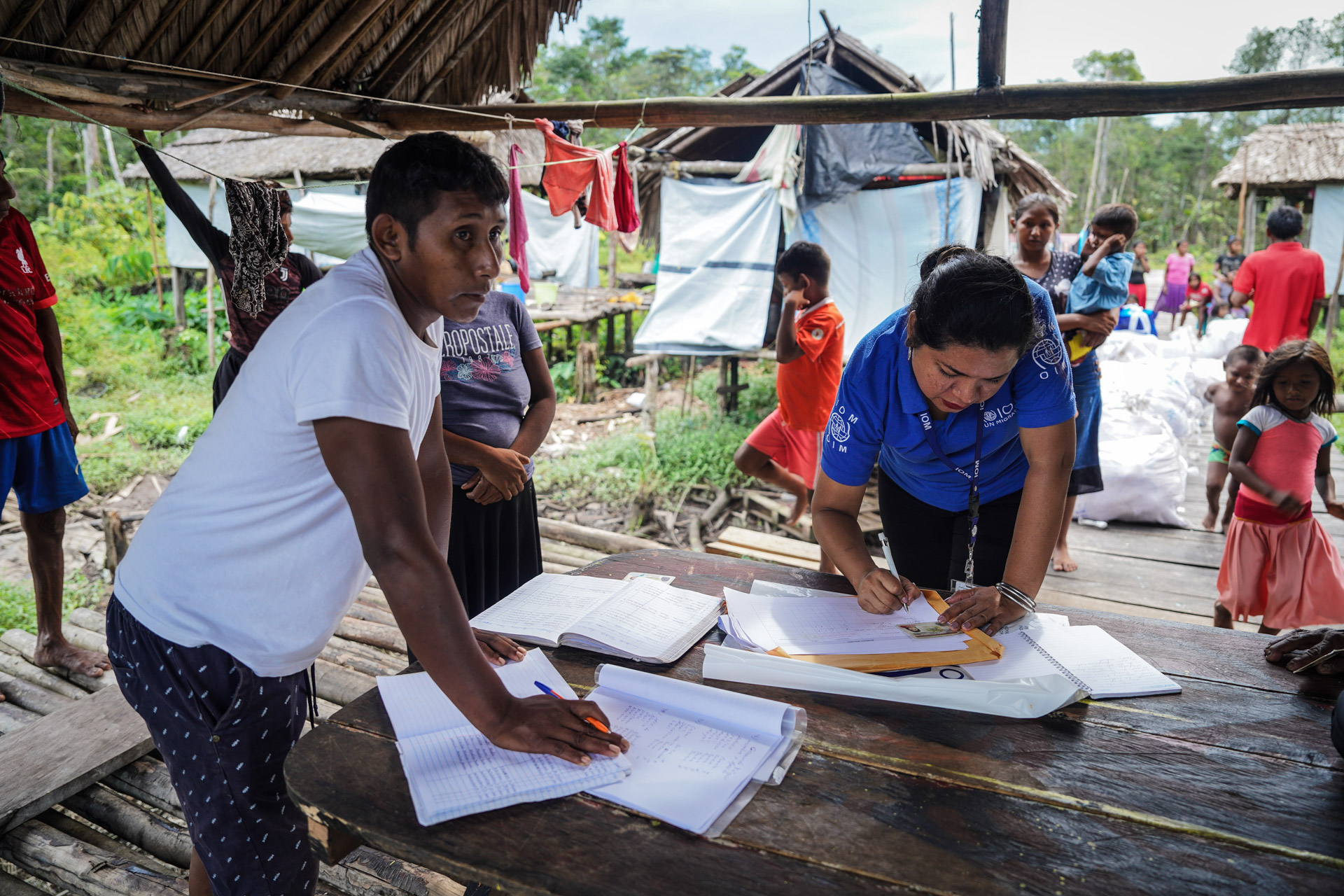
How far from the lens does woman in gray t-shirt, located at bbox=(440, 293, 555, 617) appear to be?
241cm

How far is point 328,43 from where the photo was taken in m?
2.85

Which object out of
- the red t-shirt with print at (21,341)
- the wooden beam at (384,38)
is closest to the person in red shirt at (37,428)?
the red t-shirt with print at (21,341)

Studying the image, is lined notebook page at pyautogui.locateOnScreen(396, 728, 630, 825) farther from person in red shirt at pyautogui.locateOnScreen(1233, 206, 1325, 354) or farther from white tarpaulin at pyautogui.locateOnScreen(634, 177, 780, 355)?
person in red shirt at pyautogui.locateOnScreen(1233, 206, 1325, 354)

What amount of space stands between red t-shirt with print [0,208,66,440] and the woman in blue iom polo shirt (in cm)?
291

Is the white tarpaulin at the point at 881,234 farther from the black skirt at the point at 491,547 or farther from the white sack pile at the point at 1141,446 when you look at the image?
the black skirt at the point at 491,547

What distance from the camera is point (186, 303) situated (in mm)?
11023

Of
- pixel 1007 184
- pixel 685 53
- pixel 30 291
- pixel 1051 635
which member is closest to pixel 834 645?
pixel 1051 635

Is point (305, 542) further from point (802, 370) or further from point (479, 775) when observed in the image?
point (802, 370)

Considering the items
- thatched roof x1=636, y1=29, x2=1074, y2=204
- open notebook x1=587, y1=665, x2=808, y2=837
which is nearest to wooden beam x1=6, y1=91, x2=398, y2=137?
open notebook x1=587, y1=665, x2=808, y2=837

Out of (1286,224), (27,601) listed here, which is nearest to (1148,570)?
(1286,224)

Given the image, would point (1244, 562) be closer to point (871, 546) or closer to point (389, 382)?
point (871, 546)

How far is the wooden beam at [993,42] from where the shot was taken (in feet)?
7.93

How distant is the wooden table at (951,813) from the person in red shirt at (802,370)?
2503 millimetres

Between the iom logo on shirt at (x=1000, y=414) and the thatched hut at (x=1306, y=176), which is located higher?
the thatched hut at (x=1306, y=176)
